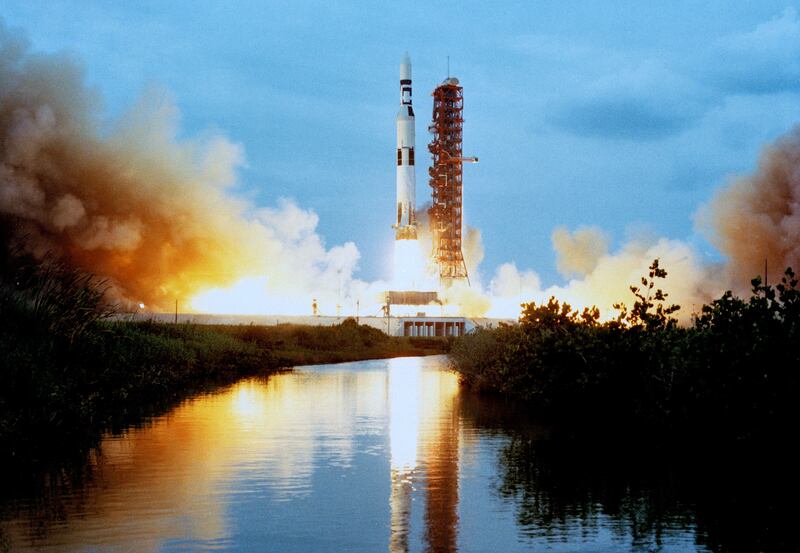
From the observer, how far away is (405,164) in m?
79.9

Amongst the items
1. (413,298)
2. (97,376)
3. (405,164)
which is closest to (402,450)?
(97,376)

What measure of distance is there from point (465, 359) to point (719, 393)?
1869 centimetres

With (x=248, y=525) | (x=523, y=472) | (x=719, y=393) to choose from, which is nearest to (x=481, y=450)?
(x=523, y=472)

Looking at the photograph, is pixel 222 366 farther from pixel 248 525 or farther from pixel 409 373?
pixel 248 525

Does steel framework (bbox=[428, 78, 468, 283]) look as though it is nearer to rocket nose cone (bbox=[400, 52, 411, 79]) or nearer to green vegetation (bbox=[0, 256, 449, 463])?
rocket nose cone (bbox=[400, 52, 411, 79])

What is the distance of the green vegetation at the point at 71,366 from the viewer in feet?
55.1

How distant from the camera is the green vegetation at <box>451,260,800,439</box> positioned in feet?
51.9

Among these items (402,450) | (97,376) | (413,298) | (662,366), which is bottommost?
(402,450)

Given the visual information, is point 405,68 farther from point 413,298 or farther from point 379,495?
point 379,495

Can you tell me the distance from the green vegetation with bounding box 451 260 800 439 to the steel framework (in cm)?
5136

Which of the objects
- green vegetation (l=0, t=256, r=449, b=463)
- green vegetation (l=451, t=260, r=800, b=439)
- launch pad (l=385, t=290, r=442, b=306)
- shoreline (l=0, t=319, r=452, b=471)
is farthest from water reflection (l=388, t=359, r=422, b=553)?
launch pad (l=385, t=290, r=442, b=306)

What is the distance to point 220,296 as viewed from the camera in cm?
7450

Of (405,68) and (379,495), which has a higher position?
(405,68)

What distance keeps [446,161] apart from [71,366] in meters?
64.0
